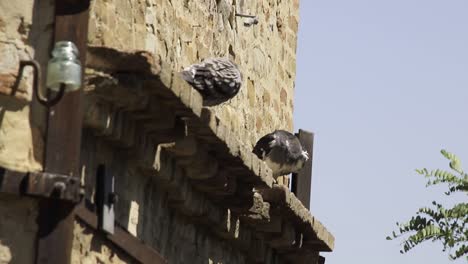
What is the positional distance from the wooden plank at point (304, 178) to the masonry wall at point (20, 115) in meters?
4.94

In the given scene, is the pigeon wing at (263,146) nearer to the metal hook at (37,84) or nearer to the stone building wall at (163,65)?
the stone building wall at (163,65)

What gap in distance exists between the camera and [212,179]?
35.7 ft

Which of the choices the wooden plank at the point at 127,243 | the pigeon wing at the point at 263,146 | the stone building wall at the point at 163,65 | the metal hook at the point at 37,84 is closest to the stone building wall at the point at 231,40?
the stone building wall at the point at 163,65

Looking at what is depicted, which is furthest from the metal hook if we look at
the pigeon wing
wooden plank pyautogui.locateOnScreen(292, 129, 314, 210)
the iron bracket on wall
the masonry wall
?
wooden plank pyautogui.locateOnScreen(292, 129, 314, 210)

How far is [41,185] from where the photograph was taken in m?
8.52

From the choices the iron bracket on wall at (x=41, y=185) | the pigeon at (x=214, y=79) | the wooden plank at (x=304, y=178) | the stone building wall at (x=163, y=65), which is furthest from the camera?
the wooden plank at (x=304, y=178)

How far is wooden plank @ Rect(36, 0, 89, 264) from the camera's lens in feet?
28.0

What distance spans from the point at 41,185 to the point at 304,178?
5.32 m

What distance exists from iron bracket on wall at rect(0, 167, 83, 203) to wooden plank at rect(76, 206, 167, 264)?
0.95 feet

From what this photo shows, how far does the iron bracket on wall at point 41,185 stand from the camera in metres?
8.48

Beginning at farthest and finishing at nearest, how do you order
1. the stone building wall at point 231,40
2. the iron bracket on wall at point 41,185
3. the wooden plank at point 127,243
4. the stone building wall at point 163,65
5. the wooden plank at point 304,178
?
the wooden plank at point 304,178 → the stone building wall at point 231,40 → the wooden plank at point 127,243 → the stone building wall at point 163,65 → the iron bracket on wall at point 41,185

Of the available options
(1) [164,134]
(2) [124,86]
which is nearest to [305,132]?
(1) [164,134]

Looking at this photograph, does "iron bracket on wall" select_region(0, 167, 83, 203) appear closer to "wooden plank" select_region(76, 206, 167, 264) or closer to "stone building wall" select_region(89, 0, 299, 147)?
"wooden plank" select_region(76, 206, 167, 264)

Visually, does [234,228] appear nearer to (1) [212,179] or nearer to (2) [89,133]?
(1) [212,179]
